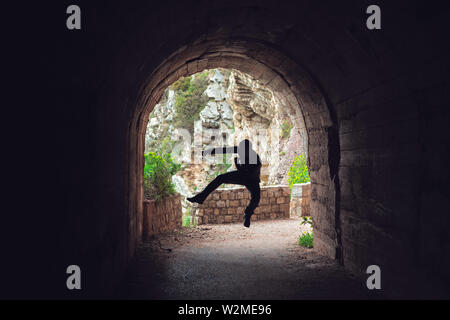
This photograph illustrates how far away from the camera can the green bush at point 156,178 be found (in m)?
7.86

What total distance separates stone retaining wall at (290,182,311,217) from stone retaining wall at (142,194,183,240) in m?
4.68

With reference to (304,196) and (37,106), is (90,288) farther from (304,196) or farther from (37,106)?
(304,196)

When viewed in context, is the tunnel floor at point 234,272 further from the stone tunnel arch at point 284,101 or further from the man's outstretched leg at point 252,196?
the man's outstretched leg at point 252,196

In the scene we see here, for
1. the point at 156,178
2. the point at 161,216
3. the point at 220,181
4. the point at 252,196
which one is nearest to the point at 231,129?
the point at 156,178

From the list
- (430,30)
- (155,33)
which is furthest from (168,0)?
(430,30)

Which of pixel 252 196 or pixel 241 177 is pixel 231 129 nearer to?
pixel 252 196

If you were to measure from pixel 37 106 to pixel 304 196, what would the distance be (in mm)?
10811

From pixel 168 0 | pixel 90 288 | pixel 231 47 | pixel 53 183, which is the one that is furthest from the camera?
pixel 231 47

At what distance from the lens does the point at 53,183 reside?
6.18ft

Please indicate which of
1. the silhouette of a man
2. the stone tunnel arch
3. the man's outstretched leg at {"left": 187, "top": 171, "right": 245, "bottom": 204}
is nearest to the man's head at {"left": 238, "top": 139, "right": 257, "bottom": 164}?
the silhouette of a man

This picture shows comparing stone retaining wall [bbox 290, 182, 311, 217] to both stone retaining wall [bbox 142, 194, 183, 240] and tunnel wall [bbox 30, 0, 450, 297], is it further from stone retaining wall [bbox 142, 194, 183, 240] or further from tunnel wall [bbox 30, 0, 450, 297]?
tunnel wall [bbox 30, 0, 450, 297]

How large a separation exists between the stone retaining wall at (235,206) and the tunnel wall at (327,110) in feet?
17.7

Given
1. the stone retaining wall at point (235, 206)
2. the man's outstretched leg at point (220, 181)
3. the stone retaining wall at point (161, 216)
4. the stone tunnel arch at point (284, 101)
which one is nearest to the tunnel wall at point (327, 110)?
the stone tunnel arch at point (284, 101)

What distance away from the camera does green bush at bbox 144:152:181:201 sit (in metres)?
7.86
